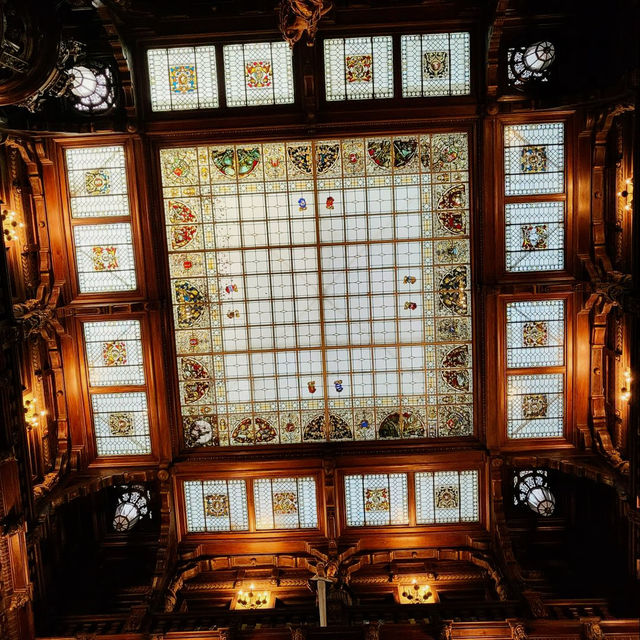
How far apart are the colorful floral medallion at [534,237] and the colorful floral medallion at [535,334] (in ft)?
5.52

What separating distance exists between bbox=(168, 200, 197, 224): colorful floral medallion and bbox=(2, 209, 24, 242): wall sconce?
2.99 meters

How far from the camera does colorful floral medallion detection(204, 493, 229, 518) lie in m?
12.9

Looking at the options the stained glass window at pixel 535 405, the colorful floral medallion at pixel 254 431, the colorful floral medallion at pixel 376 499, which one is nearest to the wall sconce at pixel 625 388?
the stained glass window at pixel 535 405

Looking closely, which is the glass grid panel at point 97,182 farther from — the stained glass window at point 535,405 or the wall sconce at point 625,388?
the wall sconce at point 625,388

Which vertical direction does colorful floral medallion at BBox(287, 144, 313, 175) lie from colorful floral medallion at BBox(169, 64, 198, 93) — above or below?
below

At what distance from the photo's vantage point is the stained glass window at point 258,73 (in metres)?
11.7

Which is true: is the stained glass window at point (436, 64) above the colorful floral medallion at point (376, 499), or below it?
above

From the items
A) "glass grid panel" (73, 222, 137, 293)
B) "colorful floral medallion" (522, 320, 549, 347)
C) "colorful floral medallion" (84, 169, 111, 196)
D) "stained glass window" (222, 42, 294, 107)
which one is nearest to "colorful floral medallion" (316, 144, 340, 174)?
"stained glass window" (222, 42, 294, 107)

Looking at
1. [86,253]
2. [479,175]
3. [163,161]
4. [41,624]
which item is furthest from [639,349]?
[41,624]

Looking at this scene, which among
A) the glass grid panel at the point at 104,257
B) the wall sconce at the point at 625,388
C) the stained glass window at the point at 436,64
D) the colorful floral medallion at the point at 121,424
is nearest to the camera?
the wall sconce at the point at 625,388

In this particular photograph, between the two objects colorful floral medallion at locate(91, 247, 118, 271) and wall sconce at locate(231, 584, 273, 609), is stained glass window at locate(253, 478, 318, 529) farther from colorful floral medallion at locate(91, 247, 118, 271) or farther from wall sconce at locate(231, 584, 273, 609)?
colorful floral medallion at locate(91, 247, 118, 271)

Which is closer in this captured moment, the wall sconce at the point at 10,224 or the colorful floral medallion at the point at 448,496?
the wall sconce at the point at 10,224

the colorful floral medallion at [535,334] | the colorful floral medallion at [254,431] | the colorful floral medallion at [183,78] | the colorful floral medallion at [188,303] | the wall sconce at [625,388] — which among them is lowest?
the colorful floral medallion at [254,431]

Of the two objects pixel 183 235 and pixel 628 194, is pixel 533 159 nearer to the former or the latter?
pixel 628 194
